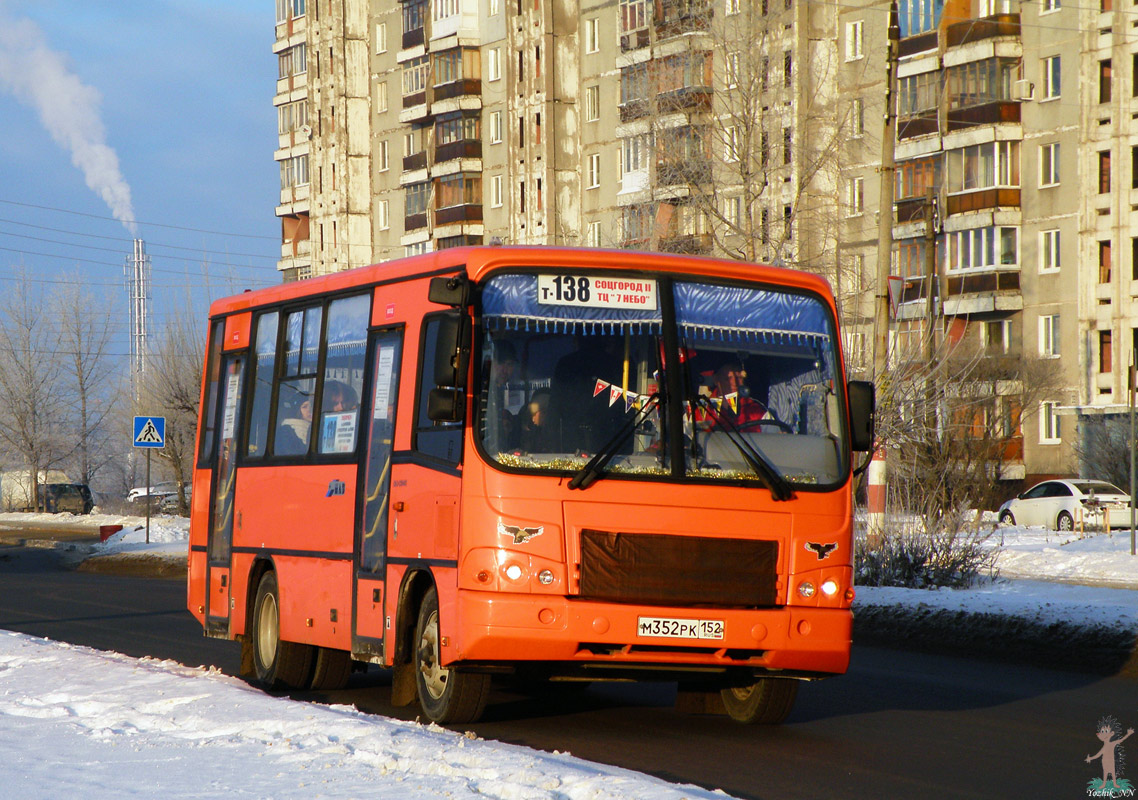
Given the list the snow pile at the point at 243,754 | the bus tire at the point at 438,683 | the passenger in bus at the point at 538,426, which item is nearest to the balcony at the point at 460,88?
the snow pile at the point at 243,754

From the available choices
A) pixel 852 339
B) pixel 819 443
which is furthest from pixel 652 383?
pixel 852 339

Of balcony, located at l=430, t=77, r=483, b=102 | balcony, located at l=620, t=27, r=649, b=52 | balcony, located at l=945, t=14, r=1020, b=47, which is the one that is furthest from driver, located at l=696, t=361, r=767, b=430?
balcony, located at l=430, t=77, r=483, b=102

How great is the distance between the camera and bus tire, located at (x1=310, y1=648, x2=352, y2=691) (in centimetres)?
1366

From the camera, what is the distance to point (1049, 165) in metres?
58.4

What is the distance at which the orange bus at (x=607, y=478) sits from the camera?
10.2 meters

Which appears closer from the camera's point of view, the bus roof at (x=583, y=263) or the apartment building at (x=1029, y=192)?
the bus roof at (x=583, y=263)

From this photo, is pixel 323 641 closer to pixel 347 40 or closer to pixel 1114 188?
pixel 1114 188

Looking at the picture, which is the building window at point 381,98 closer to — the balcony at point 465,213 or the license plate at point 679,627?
the balcony at point 465,213

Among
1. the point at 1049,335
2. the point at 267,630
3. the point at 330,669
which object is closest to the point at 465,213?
the point at 1049,335

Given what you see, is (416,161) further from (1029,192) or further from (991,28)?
(1029,192)

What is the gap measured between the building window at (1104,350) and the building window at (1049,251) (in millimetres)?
2998

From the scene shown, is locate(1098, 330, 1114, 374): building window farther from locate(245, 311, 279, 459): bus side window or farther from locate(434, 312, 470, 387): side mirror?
locate(434, 312, 470, 387): side mirror

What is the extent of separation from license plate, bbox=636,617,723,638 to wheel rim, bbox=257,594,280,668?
4484mm

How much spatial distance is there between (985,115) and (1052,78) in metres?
2.47
